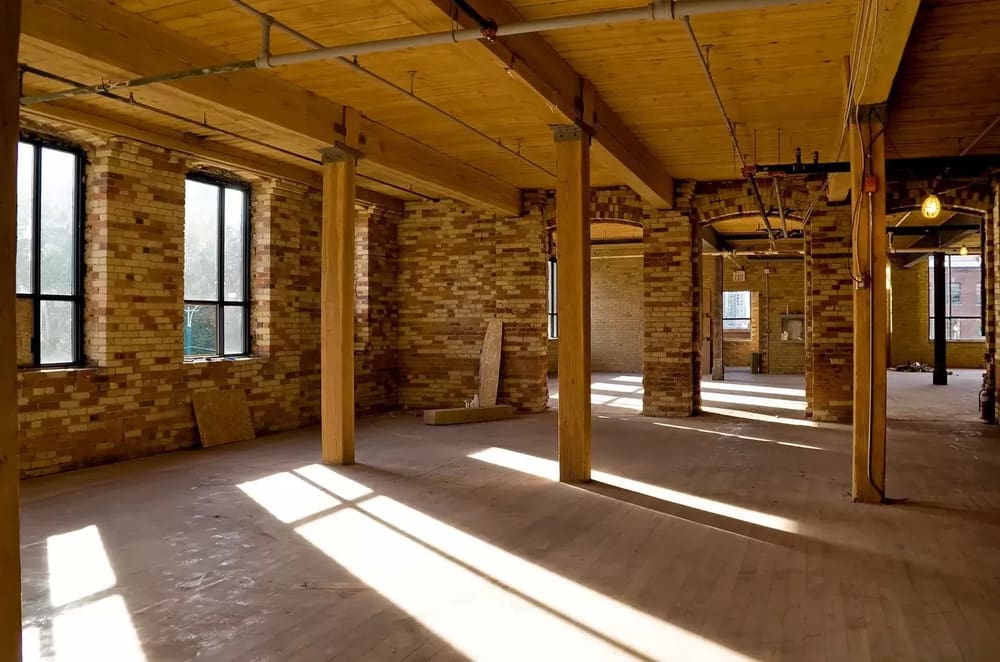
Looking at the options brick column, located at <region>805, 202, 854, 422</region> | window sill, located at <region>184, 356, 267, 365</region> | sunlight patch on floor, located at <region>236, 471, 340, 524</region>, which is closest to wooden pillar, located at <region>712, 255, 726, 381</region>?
brick column, located at <region>805, 202, 854, 422</region>

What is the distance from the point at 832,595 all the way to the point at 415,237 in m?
9.52

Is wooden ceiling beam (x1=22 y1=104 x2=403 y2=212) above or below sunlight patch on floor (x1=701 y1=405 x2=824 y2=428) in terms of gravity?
above

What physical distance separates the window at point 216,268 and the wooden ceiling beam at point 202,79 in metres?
2.05

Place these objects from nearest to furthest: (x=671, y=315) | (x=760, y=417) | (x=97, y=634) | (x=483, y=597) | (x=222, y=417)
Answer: (x=97, y=634), (x=483, y=597), (x=222, y=417), (x=760, y=417), (x=671, y=315)

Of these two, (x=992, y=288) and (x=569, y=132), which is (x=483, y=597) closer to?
(x=569, y=132)

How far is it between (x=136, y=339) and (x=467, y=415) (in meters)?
4.58

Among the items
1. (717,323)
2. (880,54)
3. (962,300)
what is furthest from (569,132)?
(962,300)

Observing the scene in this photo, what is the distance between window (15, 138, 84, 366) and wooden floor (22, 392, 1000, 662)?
1426 mm

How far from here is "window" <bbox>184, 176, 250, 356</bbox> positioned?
870cm

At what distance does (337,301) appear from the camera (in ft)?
23.7

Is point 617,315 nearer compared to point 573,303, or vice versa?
point 573,303

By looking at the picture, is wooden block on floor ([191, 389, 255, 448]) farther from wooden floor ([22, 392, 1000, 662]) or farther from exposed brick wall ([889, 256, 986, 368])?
exposed brick wall ([889, 256, 986, 368])

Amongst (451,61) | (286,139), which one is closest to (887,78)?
(451,61)

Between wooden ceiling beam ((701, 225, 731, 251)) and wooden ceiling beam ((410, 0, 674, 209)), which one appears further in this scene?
wooden ceiling beam ((701, 225, 731, 251))
